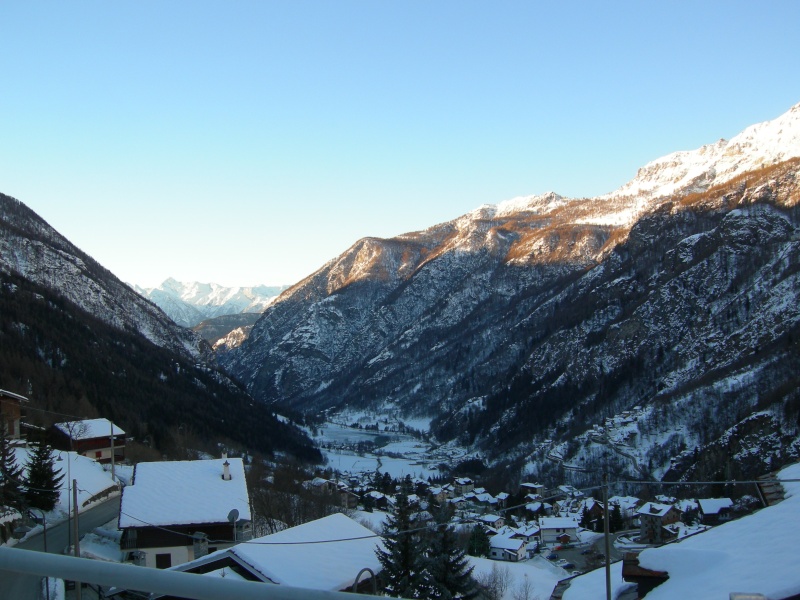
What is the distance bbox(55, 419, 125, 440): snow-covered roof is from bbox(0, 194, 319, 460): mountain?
2.98m

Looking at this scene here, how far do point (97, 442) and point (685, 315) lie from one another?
172904 mm

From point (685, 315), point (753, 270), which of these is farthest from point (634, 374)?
point (753, 270)

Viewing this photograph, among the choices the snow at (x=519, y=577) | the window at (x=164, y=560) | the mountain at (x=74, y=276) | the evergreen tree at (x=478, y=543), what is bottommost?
the evergreen tree at (x=478, y=543)

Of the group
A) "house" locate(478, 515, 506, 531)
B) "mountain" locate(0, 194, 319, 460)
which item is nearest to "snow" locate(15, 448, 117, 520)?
"mountain" locate(0, 194, 319, 460)

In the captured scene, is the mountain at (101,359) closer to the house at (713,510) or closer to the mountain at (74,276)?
the mountain at (74,276)

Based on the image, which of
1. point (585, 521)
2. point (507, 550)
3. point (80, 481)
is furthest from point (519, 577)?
point (585, 521)

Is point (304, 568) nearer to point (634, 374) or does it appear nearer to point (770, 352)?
point (770, 352)

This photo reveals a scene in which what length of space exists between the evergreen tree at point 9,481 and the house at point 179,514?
5.24m

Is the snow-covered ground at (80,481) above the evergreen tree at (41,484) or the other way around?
the other way around

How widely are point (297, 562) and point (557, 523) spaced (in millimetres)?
77945

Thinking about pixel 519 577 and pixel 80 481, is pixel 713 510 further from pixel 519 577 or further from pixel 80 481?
pixel 80 481

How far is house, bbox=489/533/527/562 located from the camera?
77.8m

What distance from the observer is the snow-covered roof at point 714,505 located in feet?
276

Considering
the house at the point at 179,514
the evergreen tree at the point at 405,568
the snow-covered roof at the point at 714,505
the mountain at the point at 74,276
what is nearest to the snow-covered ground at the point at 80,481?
the house at the point at 179,514
